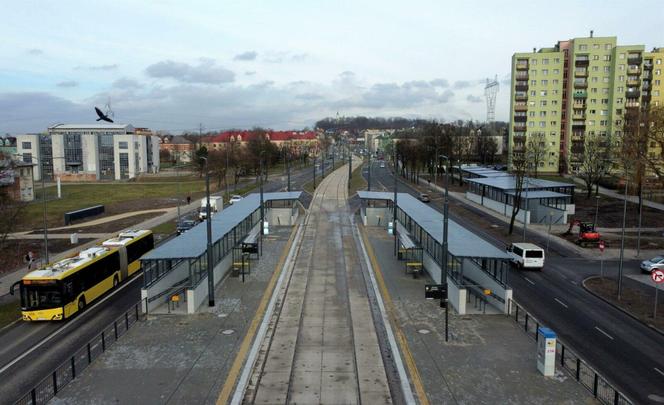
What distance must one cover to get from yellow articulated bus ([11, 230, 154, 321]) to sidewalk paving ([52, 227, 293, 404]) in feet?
13.5

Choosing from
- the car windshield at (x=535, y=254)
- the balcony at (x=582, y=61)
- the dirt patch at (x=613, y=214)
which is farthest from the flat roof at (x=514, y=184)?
the balcony at (x=582, y=61)

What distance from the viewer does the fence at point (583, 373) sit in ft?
43.9

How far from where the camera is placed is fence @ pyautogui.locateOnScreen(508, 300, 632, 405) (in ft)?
43.9

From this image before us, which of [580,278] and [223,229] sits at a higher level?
→ [223,229]

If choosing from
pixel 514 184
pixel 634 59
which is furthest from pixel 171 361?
pixel 634 59

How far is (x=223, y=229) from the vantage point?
29422mm

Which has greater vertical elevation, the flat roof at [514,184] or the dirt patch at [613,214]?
the flat roof at [514,184]

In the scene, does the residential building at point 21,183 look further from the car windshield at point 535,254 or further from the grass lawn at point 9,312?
the car windshield at point 535,254

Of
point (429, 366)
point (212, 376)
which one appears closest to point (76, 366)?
point (212, 376)

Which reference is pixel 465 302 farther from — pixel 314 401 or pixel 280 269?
pixel 280 269

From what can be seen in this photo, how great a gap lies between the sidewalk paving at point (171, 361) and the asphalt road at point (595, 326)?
39.9 feet

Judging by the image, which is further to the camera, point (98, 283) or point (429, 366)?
point (98, 283)

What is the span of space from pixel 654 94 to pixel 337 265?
93200mm

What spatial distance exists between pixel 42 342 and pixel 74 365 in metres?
4.63
